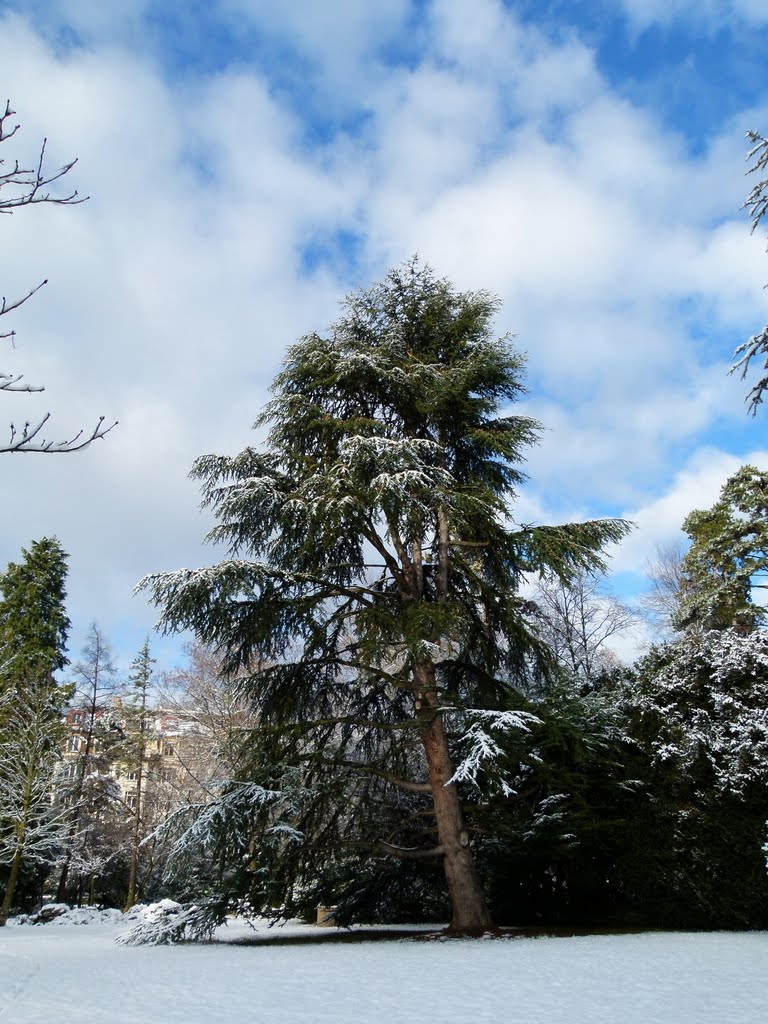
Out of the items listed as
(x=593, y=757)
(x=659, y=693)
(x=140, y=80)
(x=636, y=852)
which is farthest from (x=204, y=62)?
(x=636, y=852)

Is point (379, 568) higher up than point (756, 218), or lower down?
lower down

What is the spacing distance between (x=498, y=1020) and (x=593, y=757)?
589 centimetres

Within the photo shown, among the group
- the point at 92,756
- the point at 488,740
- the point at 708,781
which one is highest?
the point at 92,756

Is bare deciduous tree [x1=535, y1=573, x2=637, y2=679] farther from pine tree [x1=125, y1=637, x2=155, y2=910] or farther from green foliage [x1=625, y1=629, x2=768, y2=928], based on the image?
pine tree [x1=125, y1=637, x2=155, y2=910]

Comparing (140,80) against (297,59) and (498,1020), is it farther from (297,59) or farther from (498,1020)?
(498,1020)

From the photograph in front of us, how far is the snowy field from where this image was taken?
15.3ft

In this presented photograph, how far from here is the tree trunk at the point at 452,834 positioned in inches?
404

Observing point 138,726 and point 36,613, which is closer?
point 36,613

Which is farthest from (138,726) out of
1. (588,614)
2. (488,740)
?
(488,740)

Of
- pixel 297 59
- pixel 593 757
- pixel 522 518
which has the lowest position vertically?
pixel 593 757

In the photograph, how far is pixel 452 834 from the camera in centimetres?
1062

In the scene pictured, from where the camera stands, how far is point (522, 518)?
11336 millimetres

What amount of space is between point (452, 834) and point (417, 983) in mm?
4732

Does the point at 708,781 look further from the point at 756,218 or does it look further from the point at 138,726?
the point at 138,726
